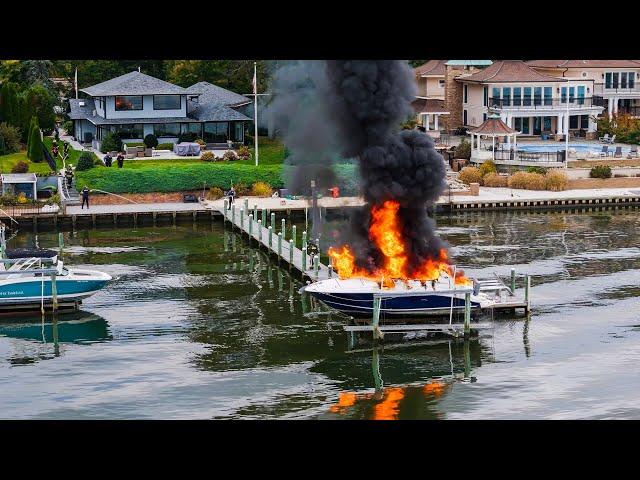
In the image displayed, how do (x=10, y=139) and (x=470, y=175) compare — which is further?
(x=10, y=139)

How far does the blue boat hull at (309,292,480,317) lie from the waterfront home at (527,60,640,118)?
148 feet

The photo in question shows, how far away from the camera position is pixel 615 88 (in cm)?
8075

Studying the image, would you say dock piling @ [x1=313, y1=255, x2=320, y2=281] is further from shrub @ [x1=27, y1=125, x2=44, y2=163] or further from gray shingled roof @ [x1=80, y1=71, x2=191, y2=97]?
gray shingled roof @ [x1=80, y1=71, x2=191, y2=97]

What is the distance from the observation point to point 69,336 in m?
36.6

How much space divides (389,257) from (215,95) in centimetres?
3920

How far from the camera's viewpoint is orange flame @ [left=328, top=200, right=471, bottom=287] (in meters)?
37.9

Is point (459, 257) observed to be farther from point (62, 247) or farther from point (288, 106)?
point (62, 247)

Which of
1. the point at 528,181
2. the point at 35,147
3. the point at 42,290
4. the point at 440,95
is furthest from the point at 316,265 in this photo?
the point at 440,95

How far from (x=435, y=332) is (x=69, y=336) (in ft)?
36.9

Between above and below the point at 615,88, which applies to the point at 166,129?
below

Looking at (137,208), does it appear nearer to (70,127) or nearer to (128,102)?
(128,102)

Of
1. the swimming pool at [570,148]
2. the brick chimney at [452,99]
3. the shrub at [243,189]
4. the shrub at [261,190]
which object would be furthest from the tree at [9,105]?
the swimming pool at [570,148]

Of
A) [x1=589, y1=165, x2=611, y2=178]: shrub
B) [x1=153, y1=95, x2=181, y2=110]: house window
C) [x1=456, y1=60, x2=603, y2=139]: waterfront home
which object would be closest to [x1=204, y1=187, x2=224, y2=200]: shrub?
[x1=153, y1=95, x2=181, y2=110]: house window

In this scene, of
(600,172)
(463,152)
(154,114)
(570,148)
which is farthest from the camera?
(154,114)
